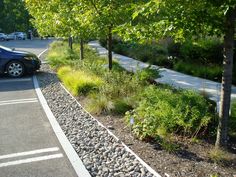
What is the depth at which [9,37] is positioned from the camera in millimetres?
54594

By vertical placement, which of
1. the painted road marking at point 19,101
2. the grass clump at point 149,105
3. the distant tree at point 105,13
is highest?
the distant tree at point 105,13

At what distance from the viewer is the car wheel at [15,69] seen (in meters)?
14.2

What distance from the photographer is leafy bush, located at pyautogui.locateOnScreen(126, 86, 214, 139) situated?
6.01 metres

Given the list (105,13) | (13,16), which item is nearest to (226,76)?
(105,13)

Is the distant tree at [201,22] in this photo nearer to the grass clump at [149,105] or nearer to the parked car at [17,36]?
the grass clump at [149,105]

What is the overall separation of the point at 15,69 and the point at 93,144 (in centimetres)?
921

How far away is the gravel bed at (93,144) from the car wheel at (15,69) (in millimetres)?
5115

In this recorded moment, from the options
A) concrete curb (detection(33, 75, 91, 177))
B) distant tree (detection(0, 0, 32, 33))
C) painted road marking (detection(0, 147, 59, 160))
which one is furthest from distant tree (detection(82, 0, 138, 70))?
distant tree (detection(0, 0, 32, 33))

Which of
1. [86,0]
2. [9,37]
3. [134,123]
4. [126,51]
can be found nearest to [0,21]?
[9,37]

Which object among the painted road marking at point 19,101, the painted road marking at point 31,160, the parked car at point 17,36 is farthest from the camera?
the parked car at point 17,36

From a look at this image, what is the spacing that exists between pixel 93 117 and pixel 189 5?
383cm

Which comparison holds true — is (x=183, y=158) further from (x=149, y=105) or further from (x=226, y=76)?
(x=149, y=105)

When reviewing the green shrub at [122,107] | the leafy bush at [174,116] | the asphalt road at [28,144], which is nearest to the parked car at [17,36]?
the asphalt road at [28,144]

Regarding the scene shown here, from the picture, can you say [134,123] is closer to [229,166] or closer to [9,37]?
[229,166]
